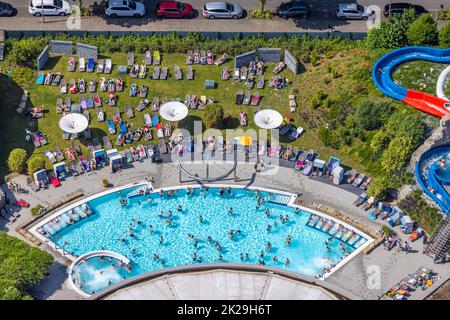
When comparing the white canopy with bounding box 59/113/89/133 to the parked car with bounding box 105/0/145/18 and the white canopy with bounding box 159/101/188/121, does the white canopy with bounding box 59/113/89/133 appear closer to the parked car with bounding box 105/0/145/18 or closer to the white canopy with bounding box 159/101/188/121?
the white canopy with bounding box 159/101/188/121

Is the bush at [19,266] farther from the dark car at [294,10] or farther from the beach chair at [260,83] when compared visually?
the dark car at [294,10]

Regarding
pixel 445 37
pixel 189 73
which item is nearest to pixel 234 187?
pixel 189 73

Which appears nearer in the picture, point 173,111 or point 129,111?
point 173,111

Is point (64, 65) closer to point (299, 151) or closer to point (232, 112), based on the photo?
point (232, 112)

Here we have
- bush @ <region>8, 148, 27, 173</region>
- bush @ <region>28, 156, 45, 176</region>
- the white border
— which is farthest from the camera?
bush @ <region>8, 148, 27, 173</region>

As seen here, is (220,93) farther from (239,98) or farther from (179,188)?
(179,188)

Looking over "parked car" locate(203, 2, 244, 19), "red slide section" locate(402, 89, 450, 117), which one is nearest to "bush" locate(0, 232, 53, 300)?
"parked car" locate(203, 2, 244, 19)
